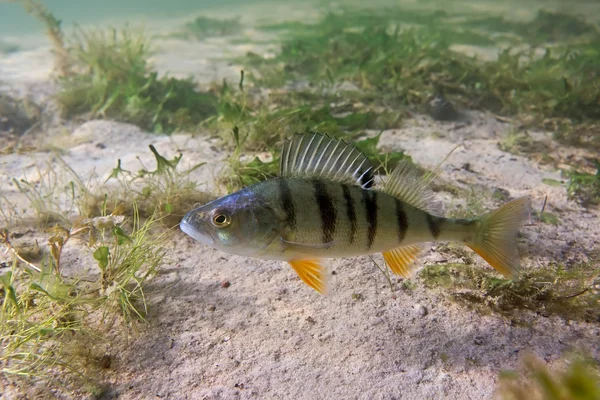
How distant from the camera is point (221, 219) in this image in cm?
224

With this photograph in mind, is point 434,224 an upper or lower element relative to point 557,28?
upper

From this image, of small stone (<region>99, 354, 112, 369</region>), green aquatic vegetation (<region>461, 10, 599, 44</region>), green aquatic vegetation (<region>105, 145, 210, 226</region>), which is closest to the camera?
small stone (<region>99, 354, 112, 369</region>)

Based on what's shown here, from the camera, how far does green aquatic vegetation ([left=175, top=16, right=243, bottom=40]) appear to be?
17.1 metres

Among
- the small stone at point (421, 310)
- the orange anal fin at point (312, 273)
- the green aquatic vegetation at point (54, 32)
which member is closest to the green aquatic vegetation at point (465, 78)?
the green aquatic vegetation at point (54, 32)

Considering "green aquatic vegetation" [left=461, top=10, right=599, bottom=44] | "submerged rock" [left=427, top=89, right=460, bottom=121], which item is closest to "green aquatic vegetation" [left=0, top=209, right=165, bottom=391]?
"submerged rock" [left=427, top=89, right=460, bottom=121]

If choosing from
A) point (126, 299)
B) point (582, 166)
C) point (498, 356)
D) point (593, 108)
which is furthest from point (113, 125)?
point (593, 108)

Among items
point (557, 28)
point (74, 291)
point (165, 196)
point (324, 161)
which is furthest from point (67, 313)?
point (557, 28)

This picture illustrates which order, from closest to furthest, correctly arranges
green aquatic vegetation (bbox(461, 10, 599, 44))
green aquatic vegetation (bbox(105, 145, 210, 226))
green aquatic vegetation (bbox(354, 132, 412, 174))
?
green aquatic vegetation (bbox(105, 145, 210, 226)) → green aquatic vegetation (bbox(354, 132, 412, 174)) → green aquatic vegetation (bbox(461, 10, 599, 44))

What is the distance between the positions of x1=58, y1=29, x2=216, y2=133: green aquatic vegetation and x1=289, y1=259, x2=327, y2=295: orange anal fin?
194 inches

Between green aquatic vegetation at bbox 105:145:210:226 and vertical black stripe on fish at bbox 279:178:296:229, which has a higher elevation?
vertical black stripe on fish at bbox 279:178:296:229

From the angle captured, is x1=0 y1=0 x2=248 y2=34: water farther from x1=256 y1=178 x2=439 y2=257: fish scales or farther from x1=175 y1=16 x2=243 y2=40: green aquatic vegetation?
x1=256 y1=178 x2=439 y2=257: fish scales

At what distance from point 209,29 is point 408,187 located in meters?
18.7

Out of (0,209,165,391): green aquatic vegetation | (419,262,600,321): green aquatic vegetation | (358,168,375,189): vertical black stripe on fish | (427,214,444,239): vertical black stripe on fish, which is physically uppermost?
(358,168,375,189): vertical black stripe on fish

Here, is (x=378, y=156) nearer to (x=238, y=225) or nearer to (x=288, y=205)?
(x=288, y=205)
